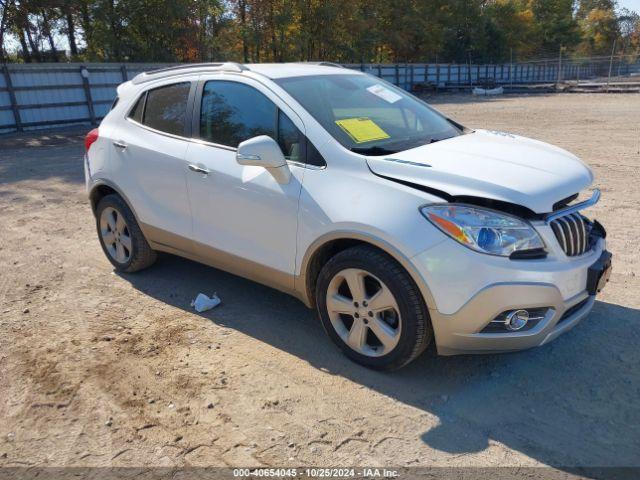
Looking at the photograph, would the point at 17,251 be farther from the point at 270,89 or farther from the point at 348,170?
the point at 348,170

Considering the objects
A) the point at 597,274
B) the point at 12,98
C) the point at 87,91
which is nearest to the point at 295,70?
the point at 597,274

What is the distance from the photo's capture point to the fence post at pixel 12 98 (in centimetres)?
1623

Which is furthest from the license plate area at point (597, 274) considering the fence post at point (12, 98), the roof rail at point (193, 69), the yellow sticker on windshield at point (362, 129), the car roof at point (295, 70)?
the fence post at point (12, 98)

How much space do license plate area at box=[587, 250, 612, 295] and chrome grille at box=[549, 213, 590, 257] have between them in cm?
10

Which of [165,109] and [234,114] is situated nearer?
[234,114]

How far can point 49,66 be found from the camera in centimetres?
1730

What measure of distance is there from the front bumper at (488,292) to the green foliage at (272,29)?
21.9 meters

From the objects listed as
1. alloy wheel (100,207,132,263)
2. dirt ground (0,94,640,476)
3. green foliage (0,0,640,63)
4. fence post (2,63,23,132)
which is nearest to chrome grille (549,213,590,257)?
dirt ground (0,94,640,476)

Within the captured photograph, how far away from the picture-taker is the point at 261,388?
10.2 ft

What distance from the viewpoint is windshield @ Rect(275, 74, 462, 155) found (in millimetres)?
3398

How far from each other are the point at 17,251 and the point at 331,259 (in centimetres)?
407

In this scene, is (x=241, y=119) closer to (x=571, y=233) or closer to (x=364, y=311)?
(x=364, y=311)

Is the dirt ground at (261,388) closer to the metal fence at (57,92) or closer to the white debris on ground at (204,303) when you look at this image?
the white debris on ground at (204,303)

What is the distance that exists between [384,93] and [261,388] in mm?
2424
